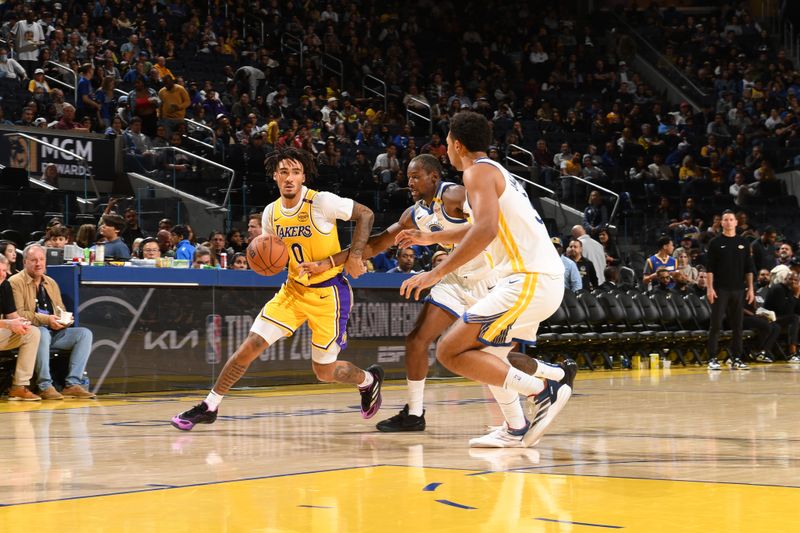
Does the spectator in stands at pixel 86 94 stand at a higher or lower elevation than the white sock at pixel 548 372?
higher

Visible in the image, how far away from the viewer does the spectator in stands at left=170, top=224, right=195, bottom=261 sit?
555 inches

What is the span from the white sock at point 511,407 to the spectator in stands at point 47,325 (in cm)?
544

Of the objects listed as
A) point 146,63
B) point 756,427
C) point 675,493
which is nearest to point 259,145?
point 146,63

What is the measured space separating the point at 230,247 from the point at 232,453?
366 inches

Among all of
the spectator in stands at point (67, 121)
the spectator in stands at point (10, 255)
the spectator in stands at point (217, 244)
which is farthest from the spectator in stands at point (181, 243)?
the spectator in stands at point (67, 121)

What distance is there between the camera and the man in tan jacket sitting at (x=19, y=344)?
34.9 ft

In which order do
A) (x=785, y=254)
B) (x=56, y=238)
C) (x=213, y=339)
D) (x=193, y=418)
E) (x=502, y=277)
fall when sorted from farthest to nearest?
(x=785, y=254)
(x=213, y=339)
(x=56, y=238)
(x=193, y=418)
(x=502, y=277)

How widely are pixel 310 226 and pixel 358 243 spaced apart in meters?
0.38

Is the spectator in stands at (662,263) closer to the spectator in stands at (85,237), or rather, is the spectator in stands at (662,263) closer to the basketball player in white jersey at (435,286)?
the spectator in stands at (85,237)

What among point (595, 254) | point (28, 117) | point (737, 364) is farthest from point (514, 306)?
point (28, 117)

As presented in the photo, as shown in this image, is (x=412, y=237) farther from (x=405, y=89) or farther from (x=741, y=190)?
(x=405, y=89)

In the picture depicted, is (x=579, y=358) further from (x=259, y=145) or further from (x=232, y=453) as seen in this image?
(x=232, y=453)

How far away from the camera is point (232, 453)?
6.65 meters

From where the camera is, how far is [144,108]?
19.5m
